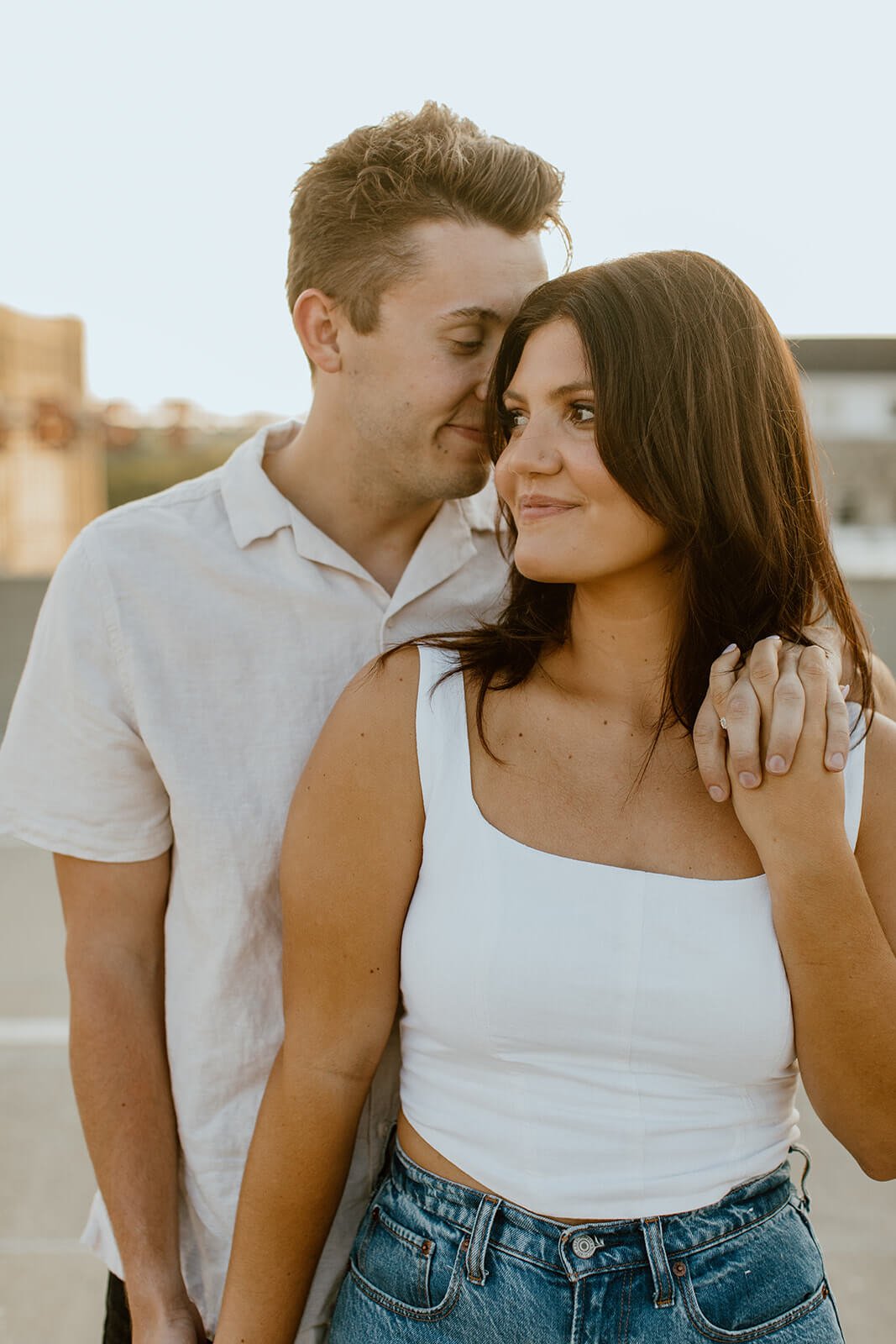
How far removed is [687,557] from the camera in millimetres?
1422

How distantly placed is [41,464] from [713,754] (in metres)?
13.0

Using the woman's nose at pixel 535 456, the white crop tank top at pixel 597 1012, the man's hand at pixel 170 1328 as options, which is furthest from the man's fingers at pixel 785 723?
the man's hand at pixel 170 1328

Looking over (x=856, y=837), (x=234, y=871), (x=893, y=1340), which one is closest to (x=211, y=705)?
(x=234, y=871)

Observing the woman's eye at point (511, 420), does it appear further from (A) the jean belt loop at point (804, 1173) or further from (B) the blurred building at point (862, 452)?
(A) the jean belt loop at point (804, 1173)

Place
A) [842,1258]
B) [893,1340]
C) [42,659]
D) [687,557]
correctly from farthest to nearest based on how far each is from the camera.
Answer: [842,1258]
[893,1340]
[42,659]
[687,557]

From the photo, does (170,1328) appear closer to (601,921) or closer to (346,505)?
(601,921)

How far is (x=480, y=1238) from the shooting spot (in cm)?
127

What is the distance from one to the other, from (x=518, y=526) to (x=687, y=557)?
0.21m

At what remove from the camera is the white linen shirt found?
149 cm

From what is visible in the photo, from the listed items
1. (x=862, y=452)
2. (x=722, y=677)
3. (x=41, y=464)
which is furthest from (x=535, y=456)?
(x=41, y=464)

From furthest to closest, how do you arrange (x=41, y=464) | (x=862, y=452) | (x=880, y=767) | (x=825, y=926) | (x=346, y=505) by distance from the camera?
(x=41, y=464)
(x=862, y=452)
(x=346, y=505)
(x=880, y=767)
(x=825, y=926)

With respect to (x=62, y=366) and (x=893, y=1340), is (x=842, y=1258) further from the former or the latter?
(x=62, y=366)

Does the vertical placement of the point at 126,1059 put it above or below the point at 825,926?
below

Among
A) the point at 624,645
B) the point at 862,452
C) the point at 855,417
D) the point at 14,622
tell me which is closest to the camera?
the point at 624,645
